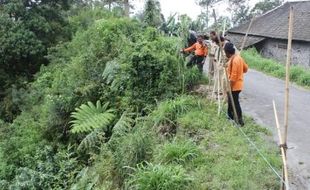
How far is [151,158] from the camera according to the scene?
709cm

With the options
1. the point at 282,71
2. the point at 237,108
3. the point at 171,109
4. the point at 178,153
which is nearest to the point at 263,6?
the point at 282,71

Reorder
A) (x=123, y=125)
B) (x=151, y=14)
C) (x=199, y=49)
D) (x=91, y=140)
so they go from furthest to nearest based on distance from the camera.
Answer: (x=151, y=14)
(x=199, y=49)
(x=91, y=140)
(x=123, y=125)

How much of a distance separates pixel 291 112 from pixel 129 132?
3873 mm

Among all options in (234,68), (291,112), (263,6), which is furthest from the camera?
(263,6)

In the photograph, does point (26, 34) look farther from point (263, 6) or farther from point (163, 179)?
point (263, 6)

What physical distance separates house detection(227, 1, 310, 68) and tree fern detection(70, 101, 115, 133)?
624 inches

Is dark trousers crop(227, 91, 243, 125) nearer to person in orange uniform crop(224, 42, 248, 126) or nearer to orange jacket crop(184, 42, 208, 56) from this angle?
person in orange uniform crop(224, 42, 248, 126)

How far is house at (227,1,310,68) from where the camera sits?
2312cm

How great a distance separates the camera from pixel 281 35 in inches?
985

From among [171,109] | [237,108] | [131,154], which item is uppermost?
[237,108]

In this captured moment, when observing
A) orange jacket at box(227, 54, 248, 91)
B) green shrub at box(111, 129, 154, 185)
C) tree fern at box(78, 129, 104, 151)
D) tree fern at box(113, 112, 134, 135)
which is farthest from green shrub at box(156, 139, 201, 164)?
tree fern at box(78, 129, 104, 151)

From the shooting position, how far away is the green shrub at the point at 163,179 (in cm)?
581

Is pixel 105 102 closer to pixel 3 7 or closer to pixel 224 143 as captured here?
pixel 224 143

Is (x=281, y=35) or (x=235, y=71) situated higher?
(x=235, y=71)
